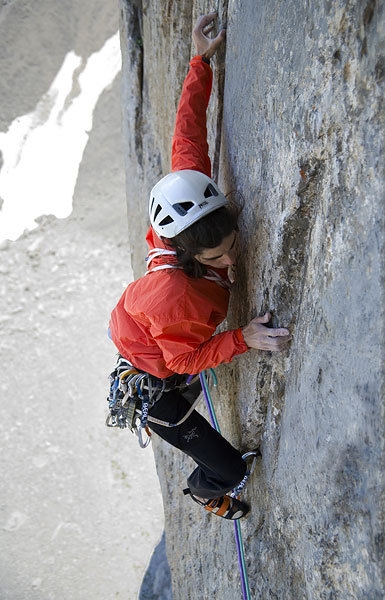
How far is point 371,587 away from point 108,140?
37.8ft

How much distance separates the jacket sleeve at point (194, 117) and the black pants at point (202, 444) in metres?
1.22

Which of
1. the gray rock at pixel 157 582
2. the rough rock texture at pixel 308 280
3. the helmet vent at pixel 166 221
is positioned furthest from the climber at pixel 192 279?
the gray rock at pixel 157 582

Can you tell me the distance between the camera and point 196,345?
8.52ft

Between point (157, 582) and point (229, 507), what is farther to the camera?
point (157, 582)

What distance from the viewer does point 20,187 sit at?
12211 millimetres

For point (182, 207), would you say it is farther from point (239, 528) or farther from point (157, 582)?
point (157, 582)

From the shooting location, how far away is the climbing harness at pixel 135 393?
3131mm

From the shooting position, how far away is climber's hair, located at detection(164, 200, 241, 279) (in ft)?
8.16

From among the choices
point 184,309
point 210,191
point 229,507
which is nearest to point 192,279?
point 184,309

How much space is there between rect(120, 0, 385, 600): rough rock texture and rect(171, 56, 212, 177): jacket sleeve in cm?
12

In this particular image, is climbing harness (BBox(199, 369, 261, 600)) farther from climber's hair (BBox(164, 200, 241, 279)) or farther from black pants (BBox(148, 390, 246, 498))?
climber's hair (BBox(164, 200, 241, 279))

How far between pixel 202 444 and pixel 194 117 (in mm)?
1654

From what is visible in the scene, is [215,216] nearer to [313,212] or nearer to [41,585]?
[313,212]

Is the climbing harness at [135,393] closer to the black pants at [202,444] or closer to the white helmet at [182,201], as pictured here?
the black pants at [202,444]
